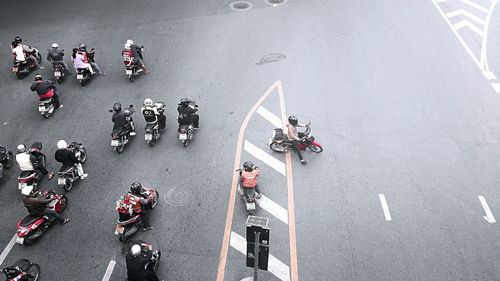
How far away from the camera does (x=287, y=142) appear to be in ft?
48.8

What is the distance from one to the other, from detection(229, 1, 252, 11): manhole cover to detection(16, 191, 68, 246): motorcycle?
16952mm

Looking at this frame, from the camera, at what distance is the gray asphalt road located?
1177cm

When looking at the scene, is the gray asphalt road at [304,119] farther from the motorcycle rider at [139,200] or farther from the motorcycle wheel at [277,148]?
the motorcycle wheel at [277,148]

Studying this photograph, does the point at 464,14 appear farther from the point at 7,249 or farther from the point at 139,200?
the point at 7,249

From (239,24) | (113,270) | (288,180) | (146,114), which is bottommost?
(113,270)

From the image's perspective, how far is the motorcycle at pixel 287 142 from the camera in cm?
1478

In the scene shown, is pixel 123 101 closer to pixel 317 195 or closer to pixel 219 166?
pixel 219 166

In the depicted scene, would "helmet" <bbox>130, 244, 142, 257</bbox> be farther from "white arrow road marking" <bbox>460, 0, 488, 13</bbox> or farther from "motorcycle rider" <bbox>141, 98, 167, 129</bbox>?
"white arrow road marking" <bbox>460, 0, 488, 13</bbox>

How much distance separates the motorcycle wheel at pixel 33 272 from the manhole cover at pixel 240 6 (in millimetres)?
18953

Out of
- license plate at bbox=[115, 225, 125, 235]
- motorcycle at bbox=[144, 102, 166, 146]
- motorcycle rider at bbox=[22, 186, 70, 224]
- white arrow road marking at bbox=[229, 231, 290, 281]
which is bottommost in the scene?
white arrow road marking at bbox=[229, 231, 290, 281]

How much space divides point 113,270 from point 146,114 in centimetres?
608

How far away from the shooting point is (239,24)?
76.8ft

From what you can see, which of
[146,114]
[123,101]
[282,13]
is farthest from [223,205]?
[282,13]

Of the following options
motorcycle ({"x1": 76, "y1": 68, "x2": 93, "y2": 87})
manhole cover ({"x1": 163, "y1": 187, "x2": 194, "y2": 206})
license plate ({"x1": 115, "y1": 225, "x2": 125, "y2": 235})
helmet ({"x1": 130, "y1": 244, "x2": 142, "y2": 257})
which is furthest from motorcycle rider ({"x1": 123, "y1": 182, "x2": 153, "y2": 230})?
motorcycle ({"x1": 76, "y1": 68, "x2": 93, "y2": 87})
